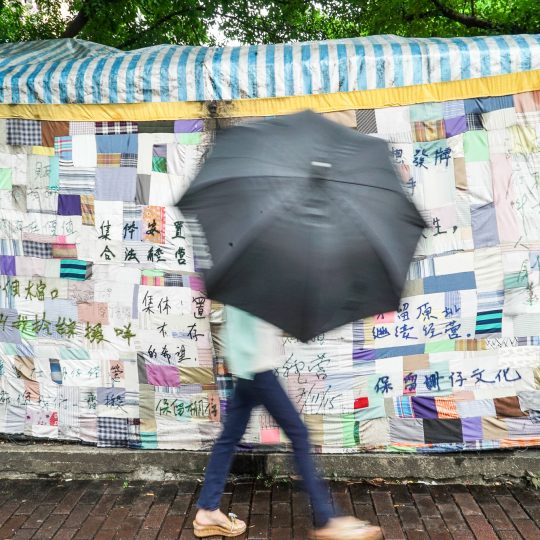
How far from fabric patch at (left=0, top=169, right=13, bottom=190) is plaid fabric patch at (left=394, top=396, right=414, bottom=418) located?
2.95m

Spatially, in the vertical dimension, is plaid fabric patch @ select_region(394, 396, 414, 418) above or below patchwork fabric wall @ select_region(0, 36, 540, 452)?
below

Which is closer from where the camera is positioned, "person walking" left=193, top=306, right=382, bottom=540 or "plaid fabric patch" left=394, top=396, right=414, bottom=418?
"person walking" left=193, top=306, right=382, bottom=540

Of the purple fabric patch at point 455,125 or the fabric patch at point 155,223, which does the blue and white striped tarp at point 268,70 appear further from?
the fabric patch at point 155,223

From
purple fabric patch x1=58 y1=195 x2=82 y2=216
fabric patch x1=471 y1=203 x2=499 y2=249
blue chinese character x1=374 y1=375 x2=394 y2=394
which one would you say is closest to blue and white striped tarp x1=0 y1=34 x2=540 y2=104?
purple fabric patch x1=58 y1=195 x2=82 y2=216

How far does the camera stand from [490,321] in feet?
11.5

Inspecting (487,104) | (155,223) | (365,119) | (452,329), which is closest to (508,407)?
(452,329)

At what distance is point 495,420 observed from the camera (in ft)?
11.6

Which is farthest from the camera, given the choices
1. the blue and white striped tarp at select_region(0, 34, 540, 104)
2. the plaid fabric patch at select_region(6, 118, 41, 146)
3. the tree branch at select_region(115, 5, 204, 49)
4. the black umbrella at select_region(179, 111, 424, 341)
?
the tree branch at select_region(115, 5, 204, 49)

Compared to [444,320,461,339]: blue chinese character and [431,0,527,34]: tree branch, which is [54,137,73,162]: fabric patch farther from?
[431,0,527,34]: tree branch

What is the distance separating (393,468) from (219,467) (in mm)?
1305

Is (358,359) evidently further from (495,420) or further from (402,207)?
(402,207)

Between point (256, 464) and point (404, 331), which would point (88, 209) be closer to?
point (256, 464)

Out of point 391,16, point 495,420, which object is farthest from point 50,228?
point 391,16

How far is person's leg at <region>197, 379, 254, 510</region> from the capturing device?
275 cm
